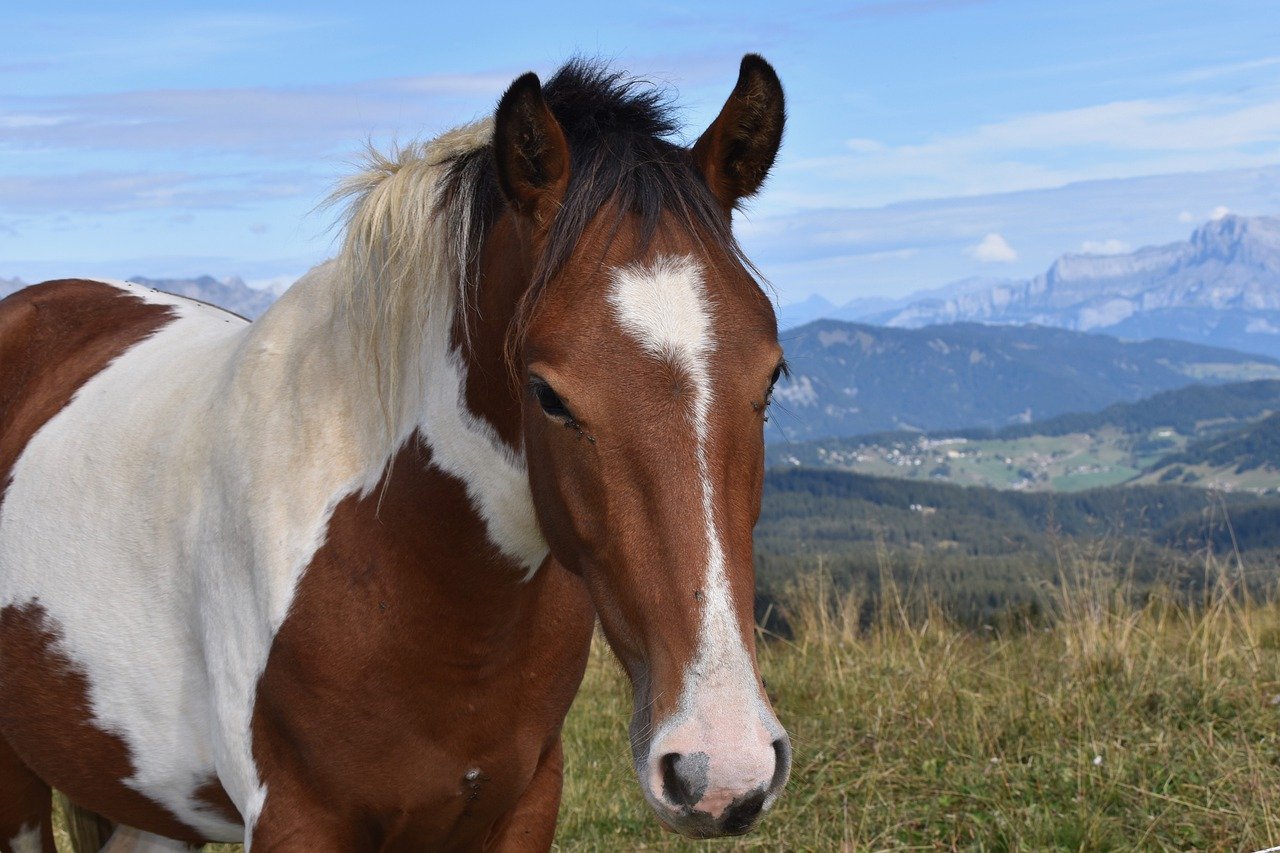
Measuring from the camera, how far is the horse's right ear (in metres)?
2.27

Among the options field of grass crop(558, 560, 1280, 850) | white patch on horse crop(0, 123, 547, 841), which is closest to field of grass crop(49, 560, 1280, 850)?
field of grass crop(558, 560, 1280, 850)

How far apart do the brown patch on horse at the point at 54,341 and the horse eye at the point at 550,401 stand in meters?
2.30

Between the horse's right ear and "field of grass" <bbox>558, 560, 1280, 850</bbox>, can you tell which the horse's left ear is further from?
"field of grass" <bbox>558, 560, 1280, 850</bbox>

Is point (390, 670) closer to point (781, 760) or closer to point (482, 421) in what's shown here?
point (482, 421)

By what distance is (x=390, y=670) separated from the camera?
266cm

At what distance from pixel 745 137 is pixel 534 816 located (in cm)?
183

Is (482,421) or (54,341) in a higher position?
(54,341)

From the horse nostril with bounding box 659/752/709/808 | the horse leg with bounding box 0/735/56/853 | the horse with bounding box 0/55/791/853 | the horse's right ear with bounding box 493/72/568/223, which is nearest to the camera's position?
the horse nostril with bounding box 659/752/709/808

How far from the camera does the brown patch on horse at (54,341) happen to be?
3.85m

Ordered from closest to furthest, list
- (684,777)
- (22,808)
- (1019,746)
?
(684,777), (22,808), (1019,746)

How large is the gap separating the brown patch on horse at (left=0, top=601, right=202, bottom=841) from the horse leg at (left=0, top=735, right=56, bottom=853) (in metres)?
0.42

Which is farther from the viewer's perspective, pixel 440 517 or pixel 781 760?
pixel 440 517

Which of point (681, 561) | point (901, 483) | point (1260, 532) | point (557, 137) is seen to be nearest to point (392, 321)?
point (557, 137)

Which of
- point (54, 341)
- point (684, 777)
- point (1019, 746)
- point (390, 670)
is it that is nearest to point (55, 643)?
point (390, 670)
